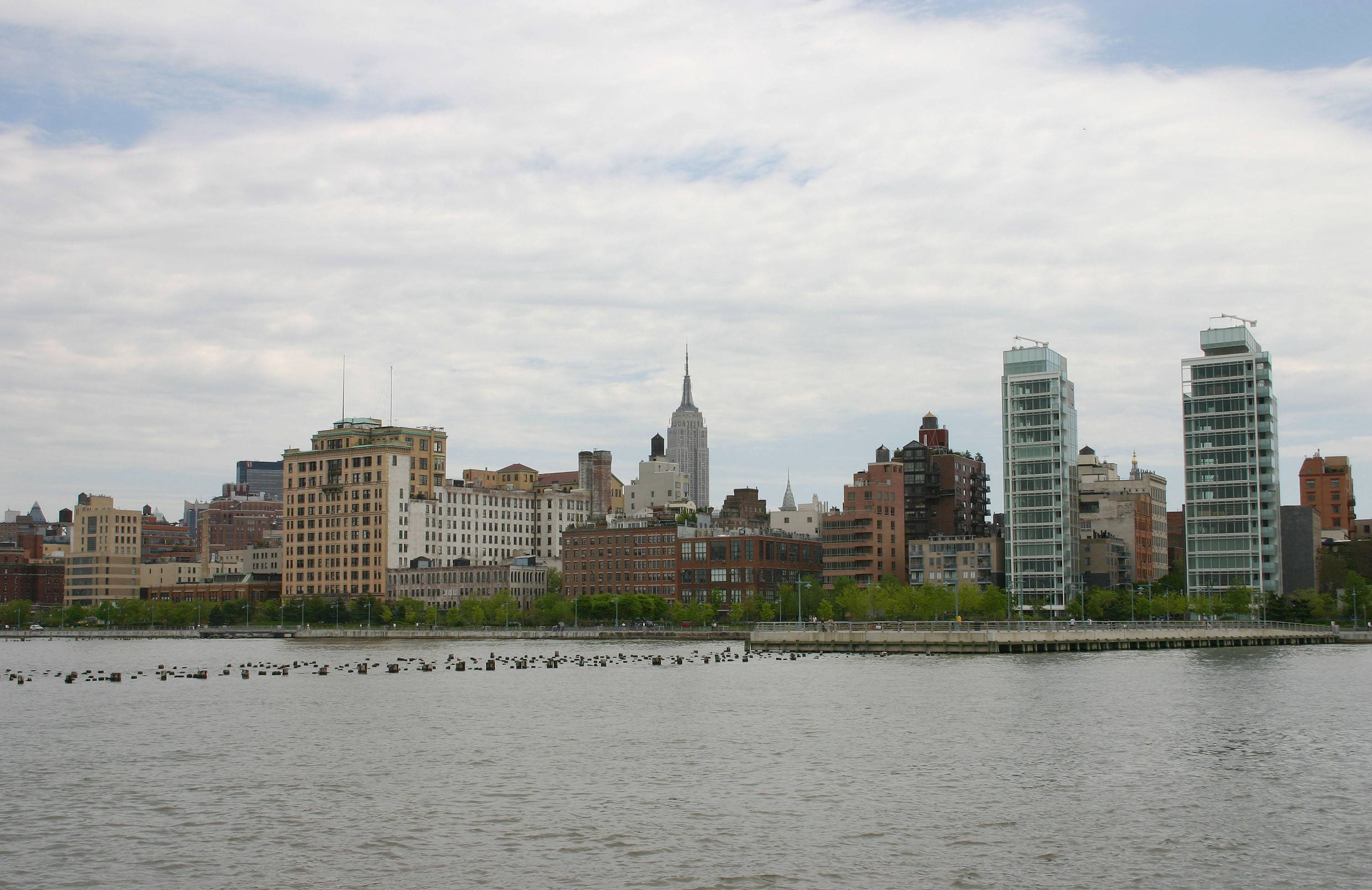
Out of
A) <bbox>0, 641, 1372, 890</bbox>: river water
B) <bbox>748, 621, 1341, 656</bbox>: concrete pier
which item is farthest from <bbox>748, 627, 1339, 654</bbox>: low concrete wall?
<bbox>0, 641, 1372, 890</bbox>: river water

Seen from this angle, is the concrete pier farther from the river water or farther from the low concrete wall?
the river water

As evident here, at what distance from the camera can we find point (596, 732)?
85062 millimetres

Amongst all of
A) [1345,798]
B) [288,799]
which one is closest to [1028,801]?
[1345,798]

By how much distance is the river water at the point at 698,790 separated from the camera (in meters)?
46.6

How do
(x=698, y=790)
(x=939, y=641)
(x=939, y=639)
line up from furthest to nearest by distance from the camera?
(x=939, y=639) → (x=939, y=641) → (x=698, y=790)

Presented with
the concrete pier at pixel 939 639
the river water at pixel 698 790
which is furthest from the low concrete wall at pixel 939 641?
the river water at pixel 698 790

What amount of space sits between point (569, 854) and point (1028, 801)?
19256mm

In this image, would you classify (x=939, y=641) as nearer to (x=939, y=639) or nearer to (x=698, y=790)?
(x=939, y=639)

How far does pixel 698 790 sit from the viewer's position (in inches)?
2431

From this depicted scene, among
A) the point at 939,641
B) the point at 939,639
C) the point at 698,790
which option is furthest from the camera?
the point at 939,639

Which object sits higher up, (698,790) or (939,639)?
(698,790)

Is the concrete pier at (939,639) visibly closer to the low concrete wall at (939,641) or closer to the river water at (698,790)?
the low concrete wall at (939,641)

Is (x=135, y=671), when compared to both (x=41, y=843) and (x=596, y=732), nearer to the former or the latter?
(x=596, y=732)

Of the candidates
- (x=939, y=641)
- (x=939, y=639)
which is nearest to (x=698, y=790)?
(x=939, y=641)
